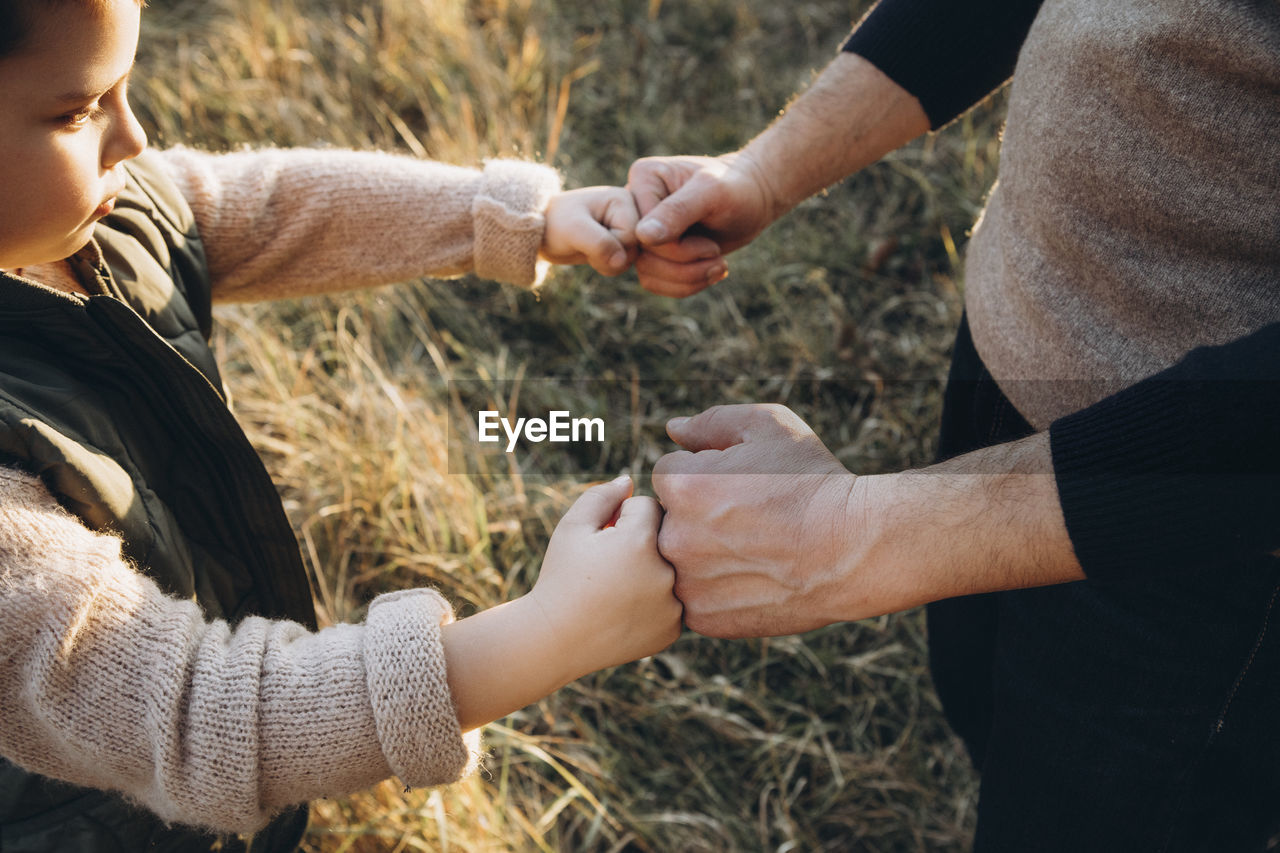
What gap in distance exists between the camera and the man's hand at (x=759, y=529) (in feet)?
4.19

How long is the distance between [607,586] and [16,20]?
2.97 feet

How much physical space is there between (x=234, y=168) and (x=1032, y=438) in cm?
128

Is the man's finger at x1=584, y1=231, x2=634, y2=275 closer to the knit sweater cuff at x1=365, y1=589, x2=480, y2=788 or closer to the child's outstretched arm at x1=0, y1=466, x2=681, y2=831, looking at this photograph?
the child's outstretched arm at x1=0, y1=466, x2=681, y2=831

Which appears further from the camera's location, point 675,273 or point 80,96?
point 675,273

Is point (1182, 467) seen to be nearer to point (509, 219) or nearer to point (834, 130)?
point (834, 130)

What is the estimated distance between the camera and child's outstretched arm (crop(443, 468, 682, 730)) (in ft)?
3.75

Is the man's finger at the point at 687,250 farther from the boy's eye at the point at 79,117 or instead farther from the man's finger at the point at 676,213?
the boy's eye at the point at 79,117

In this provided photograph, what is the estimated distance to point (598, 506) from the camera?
1379mm

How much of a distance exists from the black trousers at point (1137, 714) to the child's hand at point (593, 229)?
73 centimetres

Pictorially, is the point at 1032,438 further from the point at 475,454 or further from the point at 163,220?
the point at 475,454

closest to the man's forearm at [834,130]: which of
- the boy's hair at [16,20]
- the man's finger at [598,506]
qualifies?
the man's finger at [598,506]
